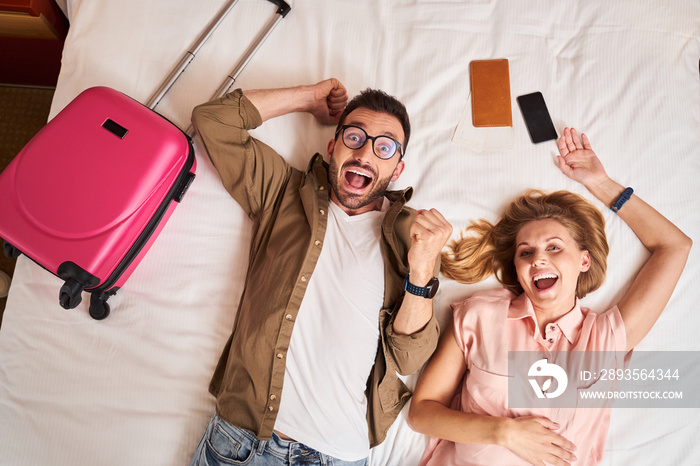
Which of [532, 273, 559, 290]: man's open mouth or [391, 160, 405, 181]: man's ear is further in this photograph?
[391, 160, 405, 181]: man's ear

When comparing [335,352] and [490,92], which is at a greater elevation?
[490,92]

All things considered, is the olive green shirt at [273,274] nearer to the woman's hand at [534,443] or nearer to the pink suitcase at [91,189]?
the pink suitcase at [91,189]

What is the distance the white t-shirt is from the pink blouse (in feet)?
1.06

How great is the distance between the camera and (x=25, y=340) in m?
1.71

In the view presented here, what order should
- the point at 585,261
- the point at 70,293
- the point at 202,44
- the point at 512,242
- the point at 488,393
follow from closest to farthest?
the point at 70,293, the point at 488,393, the point at 585,261, the point at 512,242, the point at 202,44

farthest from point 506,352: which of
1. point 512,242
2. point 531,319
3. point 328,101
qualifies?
point 328,101

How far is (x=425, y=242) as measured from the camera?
5.04ft

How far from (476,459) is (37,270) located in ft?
5.43

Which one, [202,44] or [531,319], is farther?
[202,44]

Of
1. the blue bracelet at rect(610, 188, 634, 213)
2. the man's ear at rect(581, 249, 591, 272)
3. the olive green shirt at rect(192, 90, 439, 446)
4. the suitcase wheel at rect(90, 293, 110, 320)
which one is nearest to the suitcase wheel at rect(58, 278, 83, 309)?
the suitcase wheel at rect(90, 293, 110, 320)

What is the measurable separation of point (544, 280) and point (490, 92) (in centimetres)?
83

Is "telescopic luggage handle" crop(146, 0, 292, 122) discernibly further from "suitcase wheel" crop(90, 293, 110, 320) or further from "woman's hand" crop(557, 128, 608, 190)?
"woman's hand" crop(557, 128, 608, 190)

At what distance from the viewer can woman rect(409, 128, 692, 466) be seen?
1602 mm

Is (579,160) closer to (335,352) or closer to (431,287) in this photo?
(431,287)
